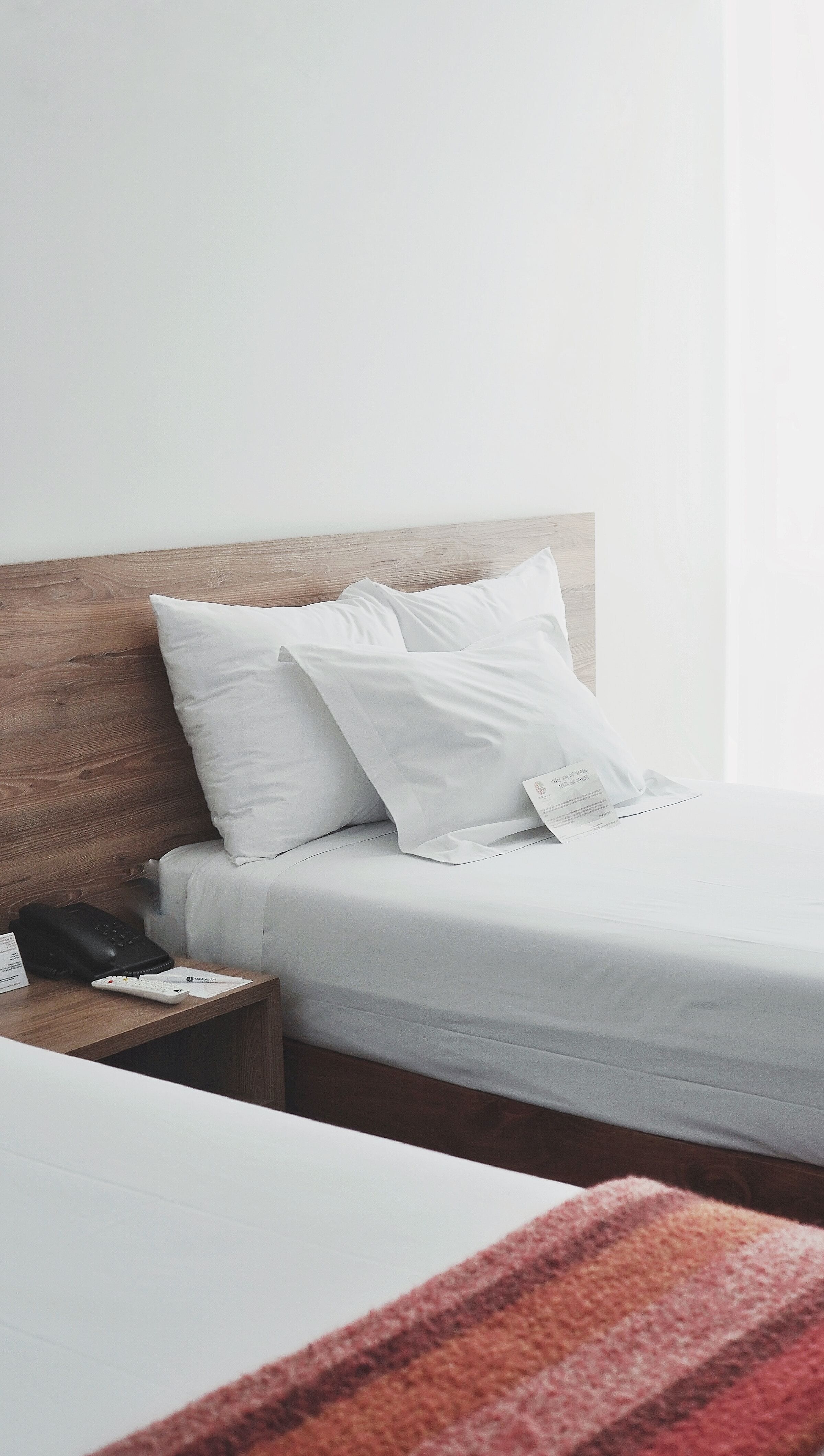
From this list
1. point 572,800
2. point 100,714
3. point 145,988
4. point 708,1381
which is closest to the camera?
point 708,1381

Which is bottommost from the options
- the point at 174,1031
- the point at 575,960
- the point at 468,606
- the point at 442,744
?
the point at 174,1031

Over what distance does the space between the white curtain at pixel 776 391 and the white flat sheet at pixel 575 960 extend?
6.62 feet

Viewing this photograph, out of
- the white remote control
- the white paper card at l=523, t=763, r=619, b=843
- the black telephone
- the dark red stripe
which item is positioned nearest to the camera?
the dark red stripe

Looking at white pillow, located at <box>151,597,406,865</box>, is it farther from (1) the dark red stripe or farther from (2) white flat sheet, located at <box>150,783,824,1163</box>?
(1) the dark red stripe

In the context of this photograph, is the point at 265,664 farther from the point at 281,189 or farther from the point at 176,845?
the point at 281,189

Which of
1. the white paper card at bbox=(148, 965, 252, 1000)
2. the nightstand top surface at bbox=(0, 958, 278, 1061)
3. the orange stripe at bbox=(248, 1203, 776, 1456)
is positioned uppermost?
the orange stripe at bbox=(248, 1203, 776, 1456)

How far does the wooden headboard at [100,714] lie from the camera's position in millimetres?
2166

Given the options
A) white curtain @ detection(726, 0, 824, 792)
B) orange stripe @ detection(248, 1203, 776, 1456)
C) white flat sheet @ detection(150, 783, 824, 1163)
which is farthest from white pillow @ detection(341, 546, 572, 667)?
orange stripe @ detection(248, 1203, 776, 1456)

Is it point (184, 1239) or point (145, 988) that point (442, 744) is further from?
point (184, 1239)

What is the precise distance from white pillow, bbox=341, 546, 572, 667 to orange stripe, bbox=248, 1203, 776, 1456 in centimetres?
175

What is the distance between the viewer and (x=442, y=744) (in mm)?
2328

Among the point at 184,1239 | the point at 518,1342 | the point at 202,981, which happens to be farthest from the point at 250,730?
the point at 518,1342

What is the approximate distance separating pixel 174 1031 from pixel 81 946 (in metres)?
0.24

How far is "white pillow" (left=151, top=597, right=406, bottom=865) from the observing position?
232cm
